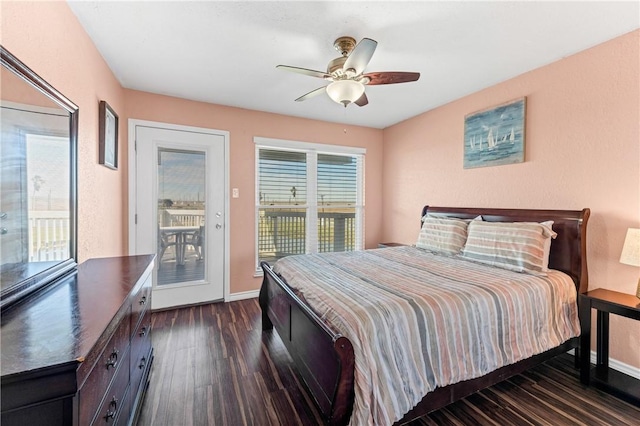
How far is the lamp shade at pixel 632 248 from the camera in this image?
188 centimetres

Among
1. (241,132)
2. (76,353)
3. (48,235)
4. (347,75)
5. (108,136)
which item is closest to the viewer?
(76,353)

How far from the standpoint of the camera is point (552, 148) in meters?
2.58

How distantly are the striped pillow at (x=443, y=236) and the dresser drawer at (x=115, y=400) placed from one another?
110 inches

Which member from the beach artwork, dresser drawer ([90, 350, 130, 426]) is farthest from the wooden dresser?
the beach artwork

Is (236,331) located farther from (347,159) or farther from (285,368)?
(347,159)

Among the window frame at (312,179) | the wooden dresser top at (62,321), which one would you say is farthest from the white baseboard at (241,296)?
the wooden dresser top at (62,321)

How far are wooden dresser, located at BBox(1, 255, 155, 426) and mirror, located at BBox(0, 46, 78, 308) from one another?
13cm

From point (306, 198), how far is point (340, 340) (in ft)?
10.1

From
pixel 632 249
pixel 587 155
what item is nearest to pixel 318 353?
pixel 632 249

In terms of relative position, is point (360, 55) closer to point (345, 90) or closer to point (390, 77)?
point (345, 90)

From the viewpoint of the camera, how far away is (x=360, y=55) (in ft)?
6.07

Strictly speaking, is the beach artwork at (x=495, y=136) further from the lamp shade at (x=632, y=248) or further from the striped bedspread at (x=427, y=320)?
the striped bedspread at (x=427, y=320)

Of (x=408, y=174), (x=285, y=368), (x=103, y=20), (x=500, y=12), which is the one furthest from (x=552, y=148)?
(x=103, y=20)

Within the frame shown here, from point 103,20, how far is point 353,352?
2.72m
